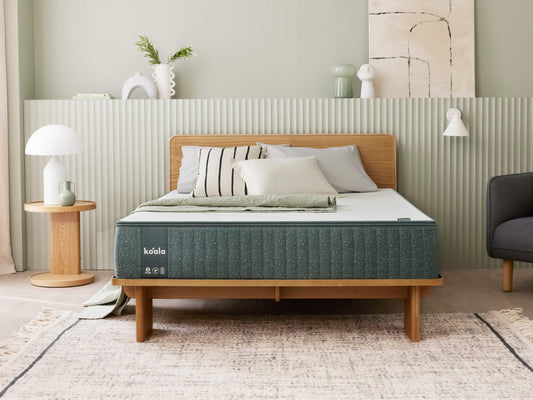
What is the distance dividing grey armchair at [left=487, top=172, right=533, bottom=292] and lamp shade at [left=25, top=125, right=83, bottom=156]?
2.51m

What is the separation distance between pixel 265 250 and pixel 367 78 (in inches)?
87.2

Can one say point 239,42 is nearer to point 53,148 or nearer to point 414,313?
point 53,148

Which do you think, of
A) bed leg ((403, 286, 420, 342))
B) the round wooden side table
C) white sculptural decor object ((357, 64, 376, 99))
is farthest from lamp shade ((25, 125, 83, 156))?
bed leg ((403, 286, 420, 342))

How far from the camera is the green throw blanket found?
338cm

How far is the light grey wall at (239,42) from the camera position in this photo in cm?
497

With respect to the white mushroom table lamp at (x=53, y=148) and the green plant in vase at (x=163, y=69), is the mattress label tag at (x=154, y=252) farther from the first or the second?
the green plant in vase at (x=163, y=69)

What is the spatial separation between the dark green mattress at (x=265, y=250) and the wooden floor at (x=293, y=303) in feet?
2.17

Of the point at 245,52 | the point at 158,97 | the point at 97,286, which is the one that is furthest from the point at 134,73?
the point at 97,286

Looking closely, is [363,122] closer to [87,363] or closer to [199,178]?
[199,178]

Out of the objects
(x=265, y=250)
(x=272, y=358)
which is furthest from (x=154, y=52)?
(x=272, y=358)

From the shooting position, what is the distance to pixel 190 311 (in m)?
3.61

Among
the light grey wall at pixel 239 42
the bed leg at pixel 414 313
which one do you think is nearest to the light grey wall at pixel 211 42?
the light grey wall at pixel 239 42

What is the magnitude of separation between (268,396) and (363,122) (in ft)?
9.16

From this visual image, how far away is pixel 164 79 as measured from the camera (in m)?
4.90
